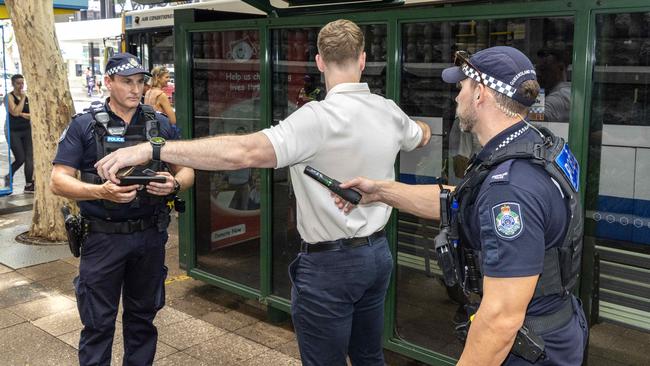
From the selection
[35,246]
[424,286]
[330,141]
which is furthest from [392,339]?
[35,246]

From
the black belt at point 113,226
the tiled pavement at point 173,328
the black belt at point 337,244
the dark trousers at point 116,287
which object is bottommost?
the tiled pavement at point 173,328

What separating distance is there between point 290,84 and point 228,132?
1.05 meters

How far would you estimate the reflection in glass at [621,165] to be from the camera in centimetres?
319

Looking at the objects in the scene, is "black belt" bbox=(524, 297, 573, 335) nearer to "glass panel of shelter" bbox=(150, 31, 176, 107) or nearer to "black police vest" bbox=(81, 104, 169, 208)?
"black police vest" bbox=(81, 104, 169, 208)

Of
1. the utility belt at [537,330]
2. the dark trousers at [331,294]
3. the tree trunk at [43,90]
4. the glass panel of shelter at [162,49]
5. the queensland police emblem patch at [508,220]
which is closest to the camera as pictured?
the queensland police emblem patch at [508,220]

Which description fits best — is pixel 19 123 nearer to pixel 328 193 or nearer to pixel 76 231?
pixel 76 231

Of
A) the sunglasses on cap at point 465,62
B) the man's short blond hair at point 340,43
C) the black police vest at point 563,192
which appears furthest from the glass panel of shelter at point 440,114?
the black police vest at point 563,192

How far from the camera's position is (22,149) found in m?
10.5

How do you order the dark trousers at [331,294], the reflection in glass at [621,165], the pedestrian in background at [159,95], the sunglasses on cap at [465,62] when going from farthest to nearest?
1. the pedestrian in background at [159,95]
2. the reflection in glass at [621,165]
3. the dark trousers at [331,294]
4. the sunglasses on cap at [465,62]

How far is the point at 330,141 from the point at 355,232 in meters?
0.43

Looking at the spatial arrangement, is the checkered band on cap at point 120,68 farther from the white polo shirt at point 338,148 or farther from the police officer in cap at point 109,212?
the white polo shirt at point 338,148

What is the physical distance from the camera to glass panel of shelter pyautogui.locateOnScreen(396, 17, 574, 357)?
341 centimetres

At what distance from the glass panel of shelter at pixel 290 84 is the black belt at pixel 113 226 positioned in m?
1.45

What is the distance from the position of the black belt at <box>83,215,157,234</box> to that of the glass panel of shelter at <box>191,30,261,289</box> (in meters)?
1.79
